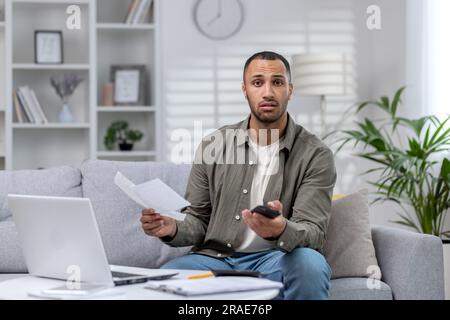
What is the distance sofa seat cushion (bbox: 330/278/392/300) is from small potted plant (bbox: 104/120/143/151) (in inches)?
99.5

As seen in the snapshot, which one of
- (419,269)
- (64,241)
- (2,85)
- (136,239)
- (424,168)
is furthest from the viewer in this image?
(2,85)

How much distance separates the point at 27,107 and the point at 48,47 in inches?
16.0

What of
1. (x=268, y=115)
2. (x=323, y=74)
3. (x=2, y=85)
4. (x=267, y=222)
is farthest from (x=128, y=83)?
(x=267, y=222)

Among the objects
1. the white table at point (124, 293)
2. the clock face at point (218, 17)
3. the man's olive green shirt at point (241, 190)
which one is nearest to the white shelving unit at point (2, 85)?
the clock face at point (218, 17)

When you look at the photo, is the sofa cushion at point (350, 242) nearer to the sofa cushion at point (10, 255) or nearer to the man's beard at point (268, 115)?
the man's beard at point (268, 115)

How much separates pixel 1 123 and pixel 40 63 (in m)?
0.45

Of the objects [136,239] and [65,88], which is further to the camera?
[65,88]

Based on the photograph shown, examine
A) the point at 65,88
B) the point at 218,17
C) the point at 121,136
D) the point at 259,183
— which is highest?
the point at 218,17

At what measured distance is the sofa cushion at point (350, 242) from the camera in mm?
2654

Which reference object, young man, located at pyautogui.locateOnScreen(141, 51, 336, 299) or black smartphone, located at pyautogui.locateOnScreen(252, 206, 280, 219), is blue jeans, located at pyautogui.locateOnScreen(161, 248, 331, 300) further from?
black smartphone, located at pyautogui.locateOnScreen(252, 206, 280, 219)

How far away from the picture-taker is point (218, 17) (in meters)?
4.98

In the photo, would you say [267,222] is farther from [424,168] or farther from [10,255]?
[424,168]

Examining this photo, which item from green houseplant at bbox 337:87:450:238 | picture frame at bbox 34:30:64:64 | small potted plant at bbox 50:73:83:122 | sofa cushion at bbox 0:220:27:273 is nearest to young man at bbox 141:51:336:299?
sofa cushion at bbox 0:220:27:273

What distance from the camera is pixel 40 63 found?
4.76 meters
